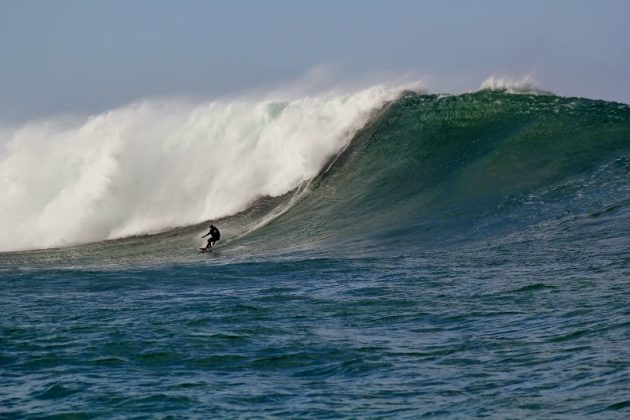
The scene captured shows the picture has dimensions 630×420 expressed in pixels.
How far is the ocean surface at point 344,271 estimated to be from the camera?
32.9 ft

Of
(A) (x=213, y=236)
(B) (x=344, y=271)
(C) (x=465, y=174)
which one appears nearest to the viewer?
(B) (x=344, y=271)

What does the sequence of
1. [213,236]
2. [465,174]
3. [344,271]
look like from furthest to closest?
1. [465,174]
2. [213,236]
3. [344,271]

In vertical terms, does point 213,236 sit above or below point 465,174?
below

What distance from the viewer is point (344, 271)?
57.9ft

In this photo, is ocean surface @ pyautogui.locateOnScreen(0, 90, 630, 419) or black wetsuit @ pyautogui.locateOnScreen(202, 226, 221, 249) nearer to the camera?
ocean surface @ pyautogui.locateOnScreen(0, 90, 630, 419)

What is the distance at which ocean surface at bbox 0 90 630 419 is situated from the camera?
Result: 1002 cm

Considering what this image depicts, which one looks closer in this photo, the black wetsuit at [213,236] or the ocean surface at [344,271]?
the ocean surface at [344,271]

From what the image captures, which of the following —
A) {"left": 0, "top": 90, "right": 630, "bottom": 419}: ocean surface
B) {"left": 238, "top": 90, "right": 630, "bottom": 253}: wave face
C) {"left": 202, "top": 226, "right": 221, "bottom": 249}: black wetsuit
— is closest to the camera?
{"left": 0, "top": 90, "right": 630, "bottom": 419}: ocean surface

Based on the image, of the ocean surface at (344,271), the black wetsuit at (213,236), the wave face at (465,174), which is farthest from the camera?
the black wetsuit at (213,236)

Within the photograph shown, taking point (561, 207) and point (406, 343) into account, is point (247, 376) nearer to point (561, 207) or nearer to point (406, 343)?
point (406, 343)

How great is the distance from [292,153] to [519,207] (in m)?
9.92

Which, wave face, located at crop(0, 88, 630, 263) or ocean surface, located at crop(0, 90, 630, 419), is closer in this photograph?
ocean surface, located at crop(0, 90, 630, 419)

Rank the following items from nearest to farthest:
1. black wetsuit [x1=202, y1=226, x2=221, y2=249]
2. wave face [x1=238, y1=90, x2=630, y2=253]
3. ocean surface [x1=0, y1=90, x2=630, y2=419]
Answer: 1. ocean surface [x1=0, y1=90, x2=630, y2=419]
2. wave face [x1=238, y1=90, x2=630, y2=253]
3. black wetsuit [x1=202, y1=226, x2=221, y2=249]

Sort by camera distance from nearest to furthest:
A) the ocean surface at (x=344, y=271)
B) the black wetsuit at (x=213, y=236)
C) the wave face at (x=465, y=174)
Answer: the ocean surface at (x=344, y=271) → the wave face at (x=465, y=174) → the black wetsuit at (x=213, y=236)
